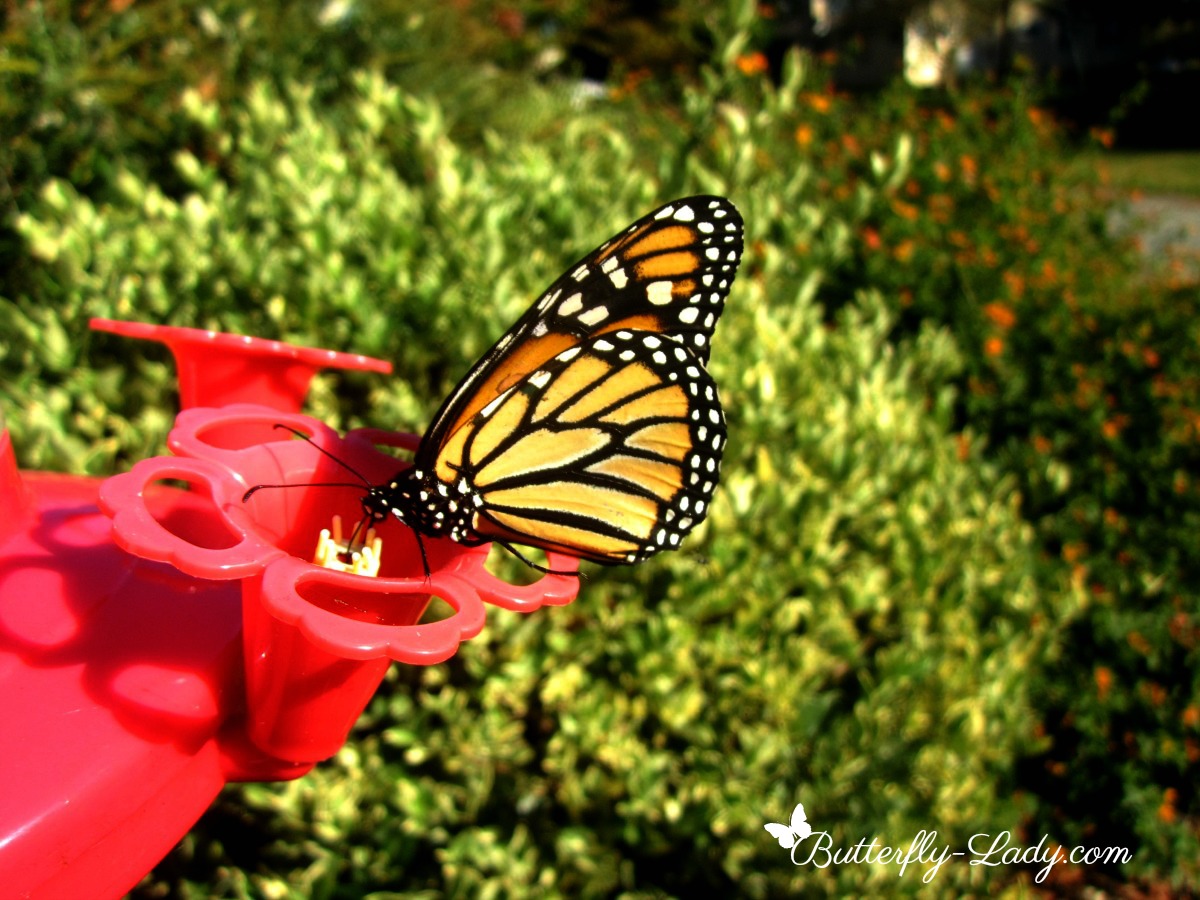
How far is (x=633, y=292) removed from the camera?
1.68 metres

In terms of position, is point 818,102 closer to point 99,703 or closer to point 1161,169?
point 99,703

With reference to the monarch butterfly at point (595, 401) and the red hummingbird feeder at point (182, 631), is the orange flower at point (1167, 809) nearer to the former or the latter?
the monarch butterfly at point (595, 401)

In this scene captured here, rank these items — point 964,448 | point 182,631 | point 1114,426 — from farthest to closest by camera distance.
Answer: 1. point 1114,426
2. point 964,448
3. point 182,631

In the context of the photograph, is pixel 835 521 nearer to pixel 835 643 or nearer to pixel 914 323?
pixel 835 643

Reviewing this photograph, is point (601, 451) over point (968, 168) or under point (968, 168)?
under

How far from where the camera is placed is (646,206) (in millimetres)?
3088

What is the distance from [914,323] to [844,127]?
2.36m

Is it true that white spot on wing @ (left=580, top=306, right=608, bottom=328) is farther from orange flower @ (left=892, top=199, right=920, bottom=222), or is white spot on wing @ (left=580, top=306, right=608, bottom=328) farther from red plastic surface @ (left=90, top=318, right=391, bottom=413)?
orange flower @ (left=892, top=199, right=920, bottom=222)

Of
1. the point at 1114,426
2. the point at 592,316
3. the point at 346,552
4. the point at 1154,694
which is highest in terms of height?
the point at 592,316

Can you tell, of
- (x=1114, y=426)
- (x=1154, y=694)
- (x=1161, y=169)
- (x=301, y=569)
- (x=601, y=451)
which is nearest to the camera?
(x=301, y=569)

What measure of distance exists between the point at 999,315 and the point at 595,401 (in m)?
4.12

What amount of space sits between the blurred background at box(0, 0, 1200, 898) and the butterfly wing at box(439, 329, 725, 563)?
589mm

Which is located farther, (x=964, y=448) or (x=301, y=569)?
(x=964, y=448)

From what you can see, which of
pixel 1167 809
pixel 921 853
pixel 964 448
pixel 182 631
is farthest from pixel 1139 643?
pixel 182 631
